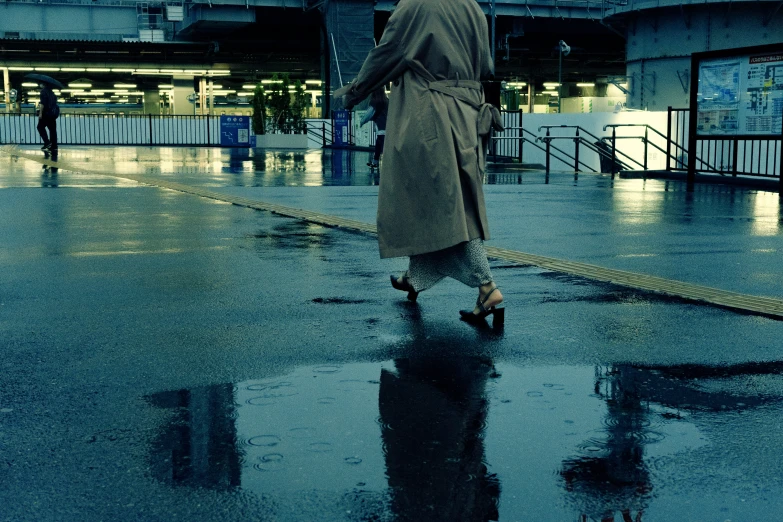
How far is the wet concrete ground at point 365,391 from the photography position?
9.05 ft

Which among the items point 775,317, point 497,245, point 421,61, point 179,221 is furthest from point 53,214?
point 775,317

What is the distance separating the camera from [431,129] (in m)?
5.28

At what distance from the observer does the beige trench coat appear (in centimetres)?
525

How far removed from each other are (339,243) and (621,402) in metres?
5.06

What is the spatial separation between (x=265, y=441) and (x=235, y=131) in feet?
124

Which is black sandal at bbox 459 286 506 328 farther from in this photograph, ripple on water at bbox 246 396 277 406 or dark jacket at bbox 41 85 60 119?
dark jacket at bbox 41 85 60 119

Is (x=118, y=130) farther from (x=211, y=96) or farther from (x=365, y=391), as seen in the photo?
(x=365, y=391)

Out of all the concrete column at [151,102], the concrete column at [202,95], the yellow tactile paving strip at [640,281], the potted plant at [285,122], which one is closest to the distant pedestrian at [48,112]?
the potted plant at [285,122]

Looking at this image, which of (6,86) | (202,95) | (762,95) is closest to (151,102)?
(202,95)

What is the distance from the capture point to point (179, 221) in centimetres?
1021

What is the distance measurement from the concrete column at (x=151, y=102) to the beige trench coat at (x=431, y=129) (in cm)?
4758

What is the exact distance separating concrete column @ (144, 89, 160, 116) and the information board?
37.9 metres

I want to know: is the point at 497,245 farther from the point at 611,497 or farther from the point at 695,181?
the point at 695,181

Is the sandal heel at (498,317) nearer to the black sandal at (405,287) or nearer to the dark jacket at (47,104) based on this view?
the black sandal at (405,287)
